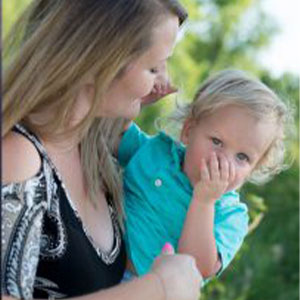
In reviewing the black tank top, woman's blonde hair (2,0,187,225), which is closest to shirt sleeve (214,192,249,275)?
the black tank top

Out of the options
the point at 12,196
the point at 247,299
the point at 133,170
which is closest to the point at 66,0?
the point at 12,196

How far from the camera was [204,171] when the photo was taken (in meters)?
Answer: 2.25

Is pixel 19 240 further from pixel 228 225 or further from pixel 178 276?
pixel 228 225

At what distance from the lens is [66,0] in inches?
76.4

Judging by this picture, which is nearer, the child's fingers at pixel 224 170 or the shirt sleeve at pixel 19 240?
the shirt sleeve at pixel 19 240

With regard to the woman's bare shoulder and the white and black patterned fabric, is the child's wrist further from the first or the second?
the woman's bare shoulder

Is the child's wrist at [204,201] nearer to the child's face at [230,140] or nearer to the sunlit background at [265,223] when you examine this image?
the child's face at [230,140]

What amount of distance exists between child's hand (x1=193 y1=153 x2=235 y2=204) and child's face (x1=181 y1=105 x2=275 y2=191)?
0.15ft

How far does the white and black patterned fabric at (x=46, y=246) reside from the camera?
1.72 m

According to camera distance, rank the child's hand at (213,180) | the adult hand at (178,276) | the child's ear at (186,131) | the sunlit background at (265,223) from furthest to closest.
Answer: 1. the sunlit background at (265,223)
2. the child's ear at (186,131)
3. the child's hand at (213,180)
4. the adult hand at (178,276)

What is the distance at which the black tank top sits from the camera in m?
1.89

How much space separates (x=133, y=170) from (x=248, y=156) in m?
0.32

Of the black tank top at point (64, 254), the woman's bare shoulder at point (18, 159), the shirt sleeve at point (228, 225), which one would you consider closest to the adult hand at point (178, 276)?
the black tank top at point (64, 254)

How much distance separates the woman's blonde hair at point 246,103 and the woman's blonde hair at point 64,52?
0.42 meters
